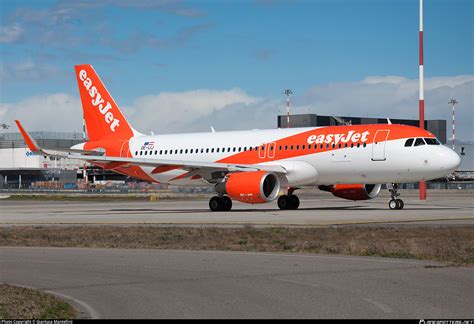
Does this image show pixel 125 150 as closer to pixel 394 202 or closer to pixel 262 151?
pixel 262 151

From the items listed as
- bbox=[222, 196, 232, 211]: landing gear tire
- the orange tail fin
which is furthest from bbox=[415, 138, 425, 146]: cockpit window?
the orange tail fin

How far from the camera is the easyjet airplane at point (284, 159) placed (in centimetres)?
3531

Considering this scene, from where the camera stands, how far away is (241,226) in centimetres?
2614

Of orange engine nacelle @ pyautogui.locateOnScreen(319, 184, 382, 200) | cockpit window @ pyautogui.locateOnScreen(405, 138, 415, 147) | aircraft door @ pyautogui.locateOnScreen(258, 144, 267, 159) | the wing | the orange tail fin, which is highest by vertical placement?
the orange tail fin

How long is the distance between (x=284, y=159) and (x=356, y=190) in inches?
177

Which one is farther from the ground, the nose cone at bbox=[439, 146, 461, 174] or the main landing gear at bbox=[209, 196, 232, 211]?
the nose cone at bbox=[439, 146, 461, 174]

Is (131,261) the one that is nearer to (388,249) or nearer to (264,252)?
(264,252)

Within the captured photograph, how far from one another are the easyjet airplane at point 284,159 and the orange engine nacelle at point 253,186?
0.04m

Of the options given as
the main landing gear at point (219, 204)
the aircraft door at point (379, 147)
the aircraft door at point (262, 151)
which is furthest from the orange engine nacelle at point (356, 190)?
the main landing gear at point (219, 204)

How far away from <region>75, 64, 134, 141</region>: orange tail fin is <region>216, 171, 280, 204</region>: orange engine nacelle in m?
12.6

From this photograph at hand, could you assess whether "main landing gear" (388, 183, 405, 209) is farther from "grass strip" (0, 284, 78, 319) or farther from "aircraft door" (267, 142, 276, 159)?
"grass strip" (0, 284, 78, 319)

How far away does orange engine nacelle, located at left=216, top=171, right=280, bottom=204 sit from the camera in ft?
116

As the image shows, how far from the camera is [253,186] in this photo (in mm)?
35281

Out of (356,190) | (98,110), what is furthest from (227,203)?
(98,110)
